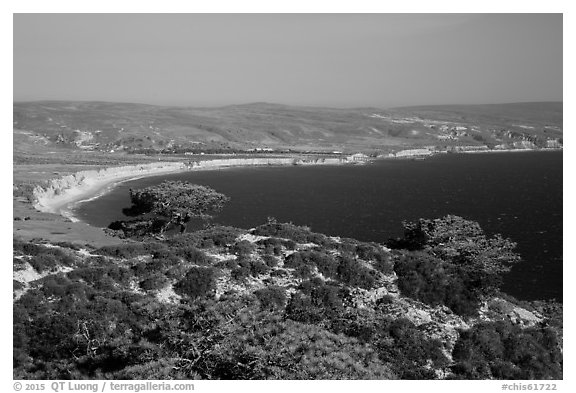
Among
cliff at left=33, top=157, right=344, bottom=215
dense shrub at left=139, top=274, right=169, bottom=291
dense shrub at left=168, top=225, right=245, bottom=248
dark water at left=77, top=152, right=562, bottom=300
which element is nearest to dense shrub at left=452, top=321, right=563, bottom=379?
dense shrub at left=139, top=274, right=169, bottom=291

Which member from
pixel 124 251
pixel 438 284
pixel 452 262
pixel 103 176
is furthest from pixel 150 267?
pixel 103 176

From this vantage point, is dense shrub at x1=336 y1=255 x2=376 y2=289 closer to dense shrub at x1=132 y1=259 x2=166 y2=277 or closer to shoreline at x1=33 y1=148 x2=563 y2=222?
dense shrub at x1=132 y1=259 x2=166 y2=277

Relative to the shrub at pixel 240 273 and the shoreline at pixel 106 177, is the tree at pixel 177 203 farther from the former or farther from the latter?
the shrub at pixel 240 273

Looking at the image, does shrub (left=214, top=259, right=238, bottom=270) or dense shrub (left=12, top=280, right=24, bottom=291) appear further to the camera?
shrub (left=214, top=259, right=238, bottom=270)

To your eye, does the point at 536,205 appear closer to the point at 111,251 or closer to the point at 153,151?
the point at 111,251

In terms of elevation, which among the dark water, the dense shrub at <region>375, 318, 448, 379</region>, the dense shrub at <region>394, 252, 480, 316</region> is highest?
the dense shrub at <region>394, 252, 480, 316</region>

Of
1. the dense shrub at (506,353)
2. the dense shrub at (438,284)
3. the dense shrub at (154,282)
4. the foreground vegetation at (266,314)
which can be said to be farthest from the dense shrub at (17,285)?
the dense shrub at (506,353)

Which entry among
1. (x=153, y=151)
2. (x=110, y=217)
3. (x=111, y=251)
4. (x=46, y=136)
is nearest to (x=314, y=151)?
(x=153, y=151)
